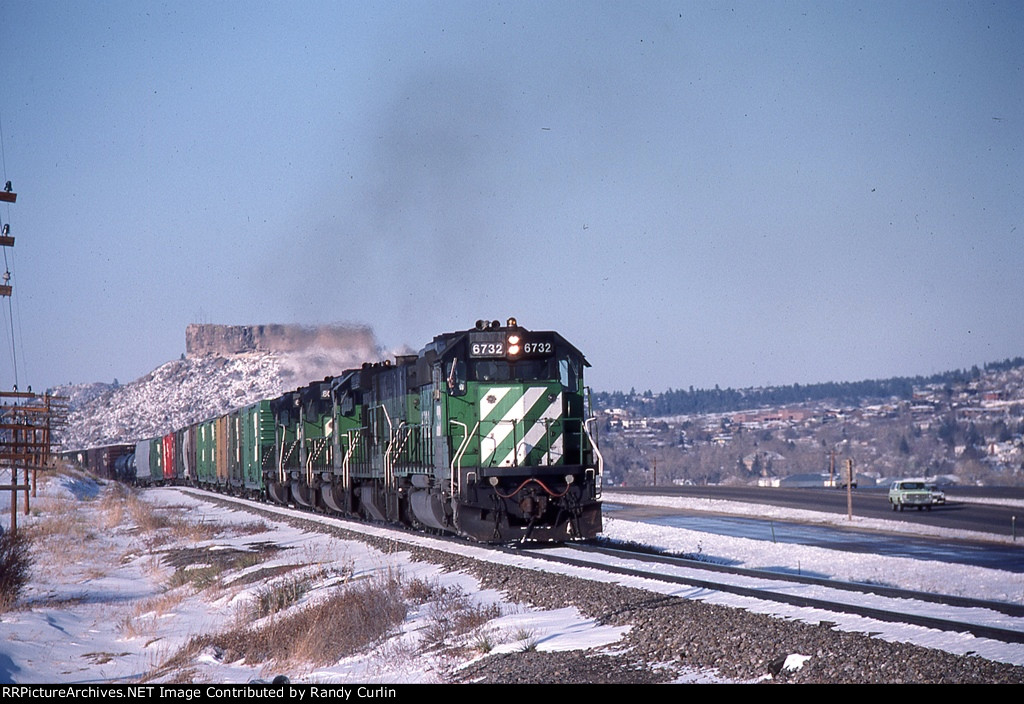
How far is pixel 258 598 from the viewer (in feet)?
52.6

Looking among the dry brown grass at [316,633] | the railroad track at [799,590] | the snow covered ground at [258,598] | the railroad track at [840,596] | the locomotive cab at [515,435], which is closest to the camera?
the railroad track at [840,596]

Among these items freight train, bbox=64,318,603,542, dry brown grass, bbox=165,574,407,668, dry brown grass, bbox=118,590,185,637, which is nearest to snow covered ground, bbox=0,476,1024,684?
dry brown grass, bbox=118,590,185,637

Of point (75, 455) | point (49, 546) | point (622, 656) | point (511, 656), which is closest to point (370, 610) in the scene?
point (511, 656)

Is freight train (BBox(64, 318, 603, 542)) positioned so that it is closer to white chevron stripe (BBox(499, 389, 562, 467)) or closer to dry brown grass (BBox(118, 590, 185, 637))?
white chevron stripe (BBox(499, 389, 562, 467))

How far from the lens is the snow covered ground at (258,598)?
10.6 meters

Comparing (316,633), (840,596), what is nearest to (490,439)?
(316,633)

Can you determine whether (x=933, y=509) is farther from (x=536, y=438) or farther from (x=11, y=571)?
(x=11, y=571)

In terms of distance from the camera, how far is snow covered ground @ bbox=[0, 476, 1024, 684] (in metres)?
10.6

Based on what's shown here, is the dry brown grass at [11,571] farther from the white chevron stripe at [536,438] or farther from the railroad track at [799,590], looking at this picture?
the white chevron stripe at [536,438]

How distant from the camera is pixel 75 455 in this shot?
423 feet

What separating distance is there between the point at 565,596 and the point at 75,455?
129m

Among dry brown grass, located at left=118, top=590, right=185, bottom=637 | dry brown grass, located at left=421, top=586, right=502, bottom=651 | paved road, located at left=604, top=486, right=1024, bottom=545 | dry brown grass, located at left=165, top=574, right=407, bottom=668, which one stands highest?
dry brown grass, located at left=421, top=586, right=502, bottom=651

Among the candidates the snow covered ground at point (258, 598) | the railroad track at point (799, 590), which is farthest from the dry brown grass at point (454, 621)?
the railroad track at point (799, 590)
